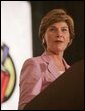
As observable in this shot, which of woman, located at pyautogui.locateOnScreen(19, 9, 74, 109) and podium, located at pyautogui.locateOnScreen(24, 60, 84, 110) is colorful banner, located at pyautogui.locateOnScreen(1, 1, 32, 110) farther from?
podium, located at pyautogui.locateOnScreen(24, 60, 84, 110)

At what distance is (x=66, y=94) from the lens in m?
0.48

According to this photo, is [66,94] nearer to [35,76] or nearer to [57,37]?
[35,76]

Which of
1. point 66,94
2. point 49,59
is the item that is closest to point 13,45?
point 49,59

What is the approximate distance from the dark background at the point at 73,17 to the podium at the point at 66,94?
234cm

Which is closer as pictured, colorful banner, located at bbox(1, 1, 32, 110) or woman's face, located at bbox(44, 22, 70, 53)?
woman's face, located at bbox(44, 22, 70, 53)

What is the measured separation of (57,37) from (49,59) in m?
0.05

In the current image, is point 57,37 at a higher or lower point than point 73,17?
lower

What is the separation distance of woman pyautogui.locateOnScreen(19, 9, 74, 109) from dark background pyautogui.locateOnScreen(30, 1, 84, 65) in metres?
1.92

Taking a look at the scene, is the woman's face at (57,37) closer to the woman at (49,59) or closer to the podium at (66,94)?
the woman at (49,59)

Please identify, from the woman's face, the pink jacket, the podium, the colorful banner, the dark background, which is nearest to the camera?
the podium

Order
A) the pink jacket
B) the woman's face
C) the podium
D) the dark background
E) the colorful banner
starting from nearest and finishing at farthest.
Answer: the podium
the pink jacket
the woman's face
the colorful banner
the dark background

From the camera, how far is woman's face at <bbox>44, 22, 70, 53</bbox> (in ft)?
2.79

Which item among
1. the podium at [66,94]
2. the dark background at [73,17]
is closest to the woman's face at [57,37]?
the podium at [66,94]

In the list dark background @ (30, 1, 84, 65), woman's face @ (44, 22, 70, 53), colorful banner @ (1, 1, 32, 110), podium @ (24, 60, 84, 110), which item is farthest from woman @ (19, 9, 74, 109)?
dark background @ (30, 1, 84, 65)
